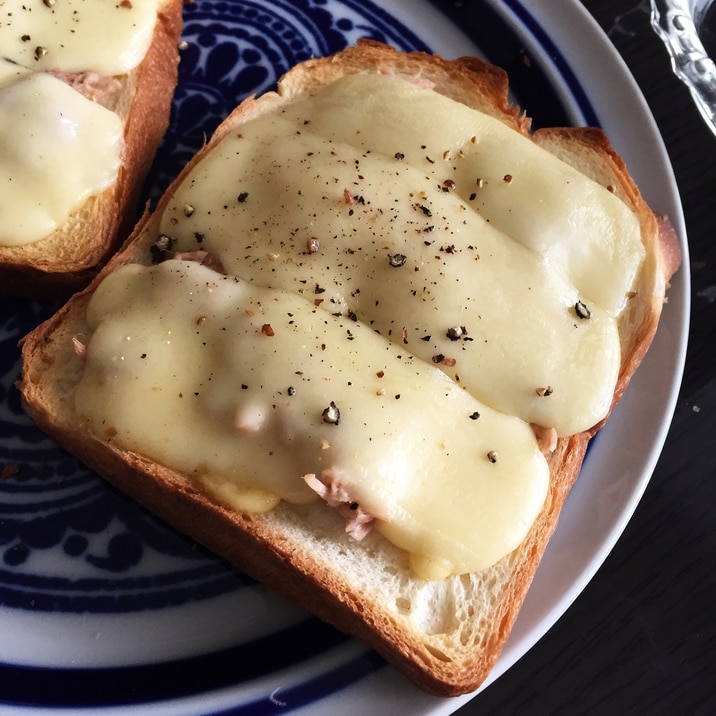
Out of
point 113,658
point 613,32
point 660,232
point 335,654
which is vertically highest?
point 613,32

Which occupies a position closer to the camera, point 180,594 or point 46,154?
point 180,594

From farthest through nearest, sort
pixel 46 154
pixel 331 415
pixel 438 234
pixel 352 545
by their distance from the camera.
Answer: pixel 46 154
pixel 438 234
pixel 352 545
pixel 331 415

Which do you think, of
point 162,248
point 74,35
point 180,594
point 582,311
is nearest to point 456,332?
point 582,311

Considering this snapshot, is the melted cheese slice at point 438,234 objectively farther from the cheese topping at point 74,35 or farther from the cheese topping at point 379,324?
the cheese topping at point 74,35

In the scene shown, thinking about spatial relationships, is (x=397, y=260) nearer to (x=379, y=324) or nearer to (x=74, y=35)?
(x=379, y=324)

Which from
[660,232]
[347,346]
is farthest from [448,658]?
[660,232]

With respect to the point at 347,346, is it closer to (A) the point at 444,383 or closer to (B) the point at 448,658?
(A) the point at 444,383

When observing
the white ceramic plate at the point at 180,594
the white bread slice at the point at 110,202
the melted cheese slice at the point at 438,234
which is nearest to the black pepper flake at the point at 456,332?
the melted cheese slice at the point at 438,234
